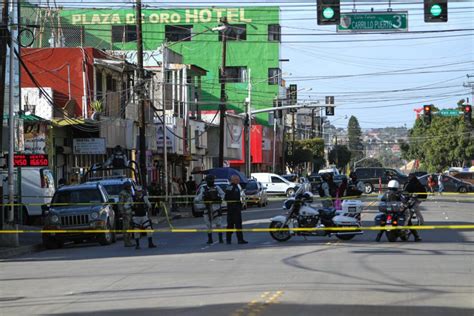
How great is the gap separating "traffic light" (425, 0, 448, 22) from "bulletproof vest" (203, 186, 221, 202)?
7.63 meters

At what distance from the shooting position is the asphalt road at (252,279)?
11.6 m

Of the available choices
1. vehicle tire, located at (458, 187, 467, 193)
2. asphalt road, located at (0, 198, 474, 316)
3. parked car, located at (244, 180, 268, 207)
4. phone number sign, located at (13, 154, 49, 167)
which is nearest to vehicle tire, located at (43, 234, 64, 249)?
asphalt road, located at (0, 198, 474, 316)

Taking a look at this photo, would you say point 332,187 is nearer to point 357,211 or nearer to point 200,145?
point 357,211

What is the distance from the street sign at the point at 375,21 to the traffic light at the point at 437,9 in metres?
1.93

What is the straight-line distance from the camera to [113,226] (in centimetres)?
2516

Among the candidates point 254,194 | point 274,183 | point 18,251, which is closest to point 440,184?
point 274,183

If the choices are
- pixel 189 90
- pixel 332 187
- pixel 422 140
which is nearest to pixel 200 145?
pixel 189 90

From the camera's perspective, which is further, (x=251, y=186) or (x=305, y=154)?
(x=305, y=154)

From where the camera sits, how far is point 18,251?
75.2 feet

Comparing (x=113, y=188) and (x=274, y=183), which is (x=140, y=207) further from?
(x=274, y=183)

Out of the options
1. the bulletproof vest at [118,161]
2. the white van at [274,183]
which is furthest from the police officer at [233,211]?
the white van at [274,183]

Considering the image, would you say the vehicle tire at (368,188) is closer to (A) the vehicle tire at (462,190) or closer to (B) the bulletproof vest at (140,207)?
(A) the vehicle tire at (462,190)

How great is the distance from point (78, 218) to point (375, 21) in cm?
997

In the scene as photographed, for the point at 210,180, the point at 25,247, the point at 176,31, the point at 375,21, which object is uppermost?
the point at 176,31
